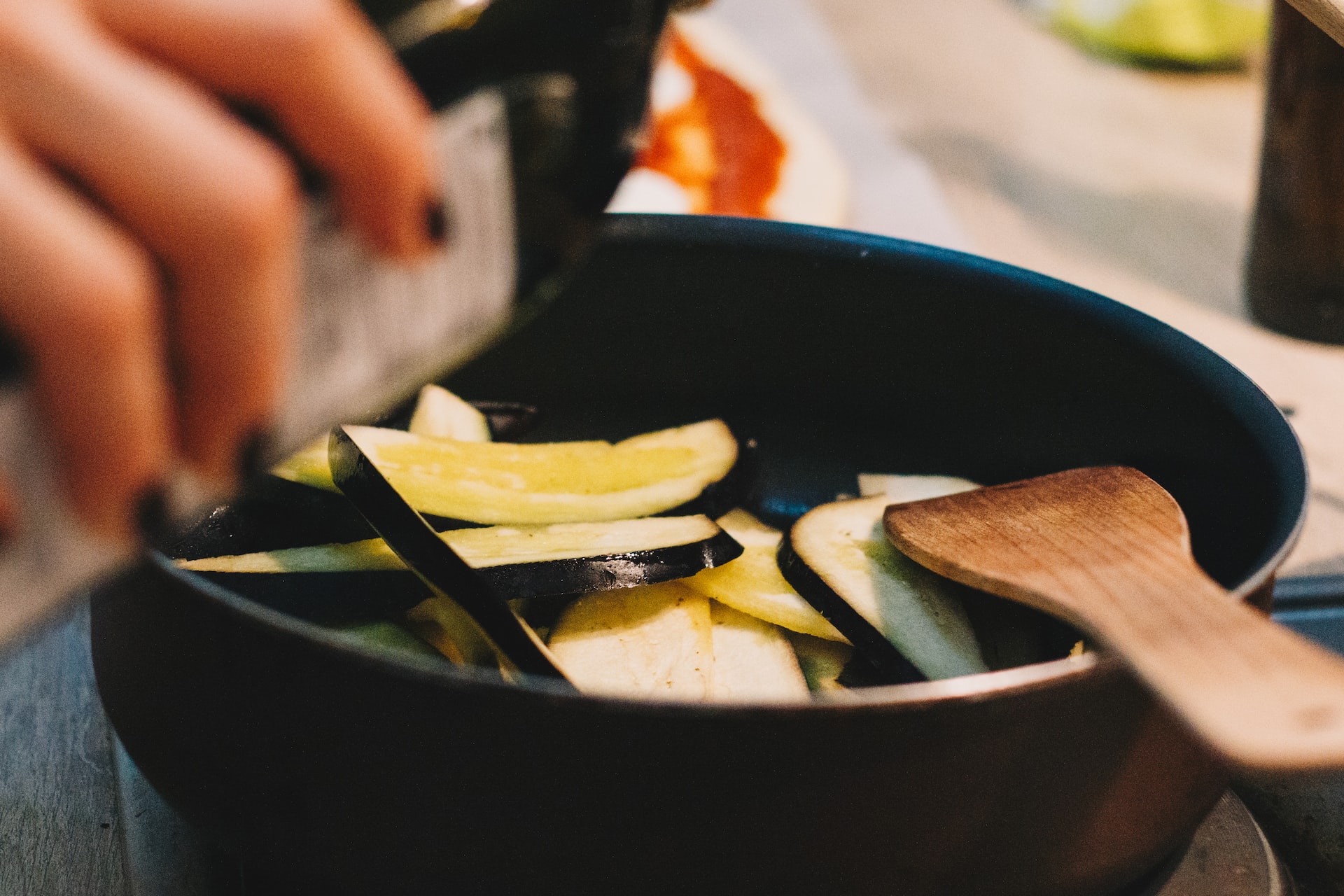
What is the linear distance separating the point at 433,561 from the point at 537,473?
18cm

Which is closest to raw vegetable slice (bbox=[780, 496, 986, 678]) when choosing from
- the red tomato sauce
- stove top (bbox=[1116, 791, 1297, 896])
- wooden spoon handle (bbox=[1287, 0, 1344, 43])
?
stove top (bbox=[1116, 791, 1297, 896])

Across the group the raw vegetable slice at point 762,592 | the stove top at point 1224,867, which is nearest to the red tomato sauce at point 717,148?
the raw vegetable slice at point 762,592

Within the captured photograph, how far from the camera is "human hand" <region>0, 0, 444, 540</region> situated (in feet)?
0.66

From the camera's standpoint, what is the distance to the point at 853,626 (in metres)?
0.57

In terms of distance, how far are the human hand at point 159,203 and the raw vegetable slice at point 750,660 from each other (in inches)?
14.0

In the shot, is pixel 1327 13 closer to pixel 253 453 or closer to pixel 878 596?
pixel 878 596

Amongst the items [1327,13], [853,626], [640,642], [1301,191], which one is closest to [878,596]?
[853,626]

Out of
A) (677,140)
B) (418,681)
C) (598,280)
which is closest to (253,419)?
(418,681)

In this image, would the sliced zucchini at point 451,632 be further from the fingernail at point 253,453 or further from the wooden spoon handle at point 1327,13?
the wooden spoon handle at point 1327,13

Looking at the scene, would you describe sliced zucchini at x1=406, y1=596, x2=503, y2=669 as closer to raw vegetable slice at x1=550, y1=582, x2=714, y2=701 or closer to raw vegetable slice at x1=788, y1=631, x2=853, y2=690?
raw vegetable slice at x1=550, y1=582, x2=714, y2=701

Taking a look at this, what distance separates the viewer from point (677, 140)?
1357mm

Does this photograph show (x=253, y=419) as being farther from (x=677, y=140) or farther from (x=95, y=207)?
(x=677, y=140)

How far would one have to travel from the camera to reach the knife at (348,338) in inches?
8.8

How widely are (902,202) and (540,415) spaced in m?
0.78
